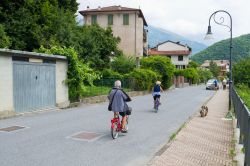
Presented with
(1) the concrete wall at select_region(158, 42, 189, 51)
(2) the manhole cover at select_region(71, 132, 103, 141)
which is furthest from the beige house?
(1) the concrete wall at select_region(158, 42, 189, 51)

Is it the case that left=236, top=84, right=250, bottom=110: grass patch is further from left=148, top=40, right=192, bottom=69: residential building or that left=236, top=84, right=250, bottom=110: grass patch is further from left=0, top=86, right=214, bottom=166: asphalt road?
left=148, top=40, right=192, bottom=69: residential building

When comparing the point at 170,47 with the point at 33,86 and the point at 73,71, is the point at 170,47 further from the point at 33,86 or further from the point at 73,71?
the point at 33,86

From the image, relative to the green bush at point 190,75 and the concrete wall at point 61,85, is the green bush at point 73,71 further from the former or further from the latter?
the green bush at point 190,75

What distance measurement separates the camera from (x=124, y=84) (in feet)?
114

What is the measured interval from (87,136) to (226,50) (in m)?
139

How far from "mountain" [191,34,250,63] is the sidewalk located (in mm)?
79016

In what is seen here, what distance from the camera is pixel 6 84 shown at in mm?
14898

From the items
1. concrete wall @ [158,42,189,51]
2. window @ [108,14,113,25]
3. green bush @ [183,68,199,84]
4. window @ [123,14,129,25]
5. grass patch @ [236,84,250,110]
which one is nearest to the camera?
grass patch @ [236,84,250,110]

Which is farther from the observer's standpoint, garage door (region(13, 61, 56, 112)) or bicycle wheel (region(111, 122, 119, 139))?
garage door (region(13, 61, 56, 112))

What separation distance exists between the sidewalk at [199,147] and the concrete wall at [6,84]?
766 cm

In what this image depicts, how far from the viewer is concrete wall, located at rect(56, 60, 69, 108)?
755 inches

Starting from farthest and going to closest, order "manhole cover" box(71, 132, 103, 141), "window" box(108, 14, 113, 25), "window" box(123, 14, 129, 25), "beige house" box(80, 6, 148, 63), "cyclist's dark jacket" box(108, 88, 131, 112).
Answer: "window" box(108, 14, 113, 25)
"window" box(123, 14, 129, 25)
"beige house" box(80, 6, 148, 63)
"cyclist's dark jacket" box(108, 88, 131, 112)
"manhole cover" box(71, 132, 103, 141)

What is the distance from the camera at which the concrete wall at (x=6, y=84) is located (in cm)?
1462

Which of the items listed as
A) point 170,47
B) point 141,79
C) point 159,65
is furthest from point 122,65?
point 170,47
